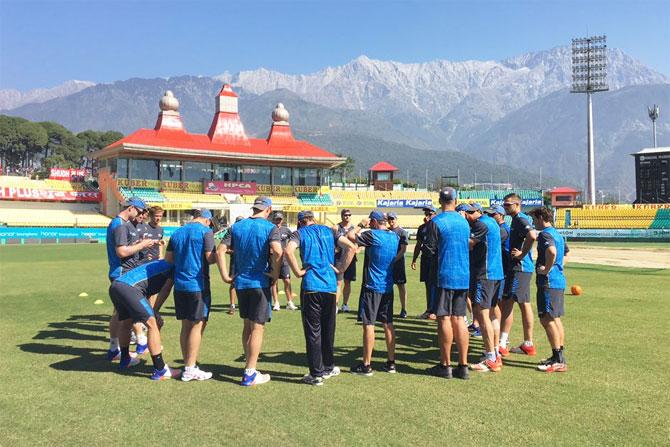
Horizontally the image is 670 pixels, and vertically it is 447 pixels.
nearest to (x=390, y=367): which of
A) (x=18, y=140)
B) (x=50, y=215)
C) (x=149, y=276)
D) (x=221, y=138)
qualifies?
(x=149, y=276)

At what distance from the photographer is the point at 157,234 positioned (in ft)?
27.4

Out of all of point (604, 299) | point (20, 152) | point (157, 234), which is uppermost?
point (20, 152)

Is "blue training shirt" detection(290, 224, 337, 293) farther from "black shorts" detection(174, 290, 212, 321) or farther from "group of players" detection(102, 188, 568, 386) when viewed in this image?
"black shorts" detection(174, 290, 212, 321)

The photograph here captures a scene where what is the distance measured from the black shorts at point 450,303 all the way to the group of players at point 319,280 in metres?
Result: 0.01

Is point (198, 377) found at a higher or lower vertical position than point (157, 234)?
lower

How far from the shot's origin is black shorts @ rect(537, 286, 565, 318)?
646 cm

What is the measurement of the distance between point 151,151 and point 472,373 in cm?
4475

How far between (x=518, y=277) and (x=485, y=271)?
892mm

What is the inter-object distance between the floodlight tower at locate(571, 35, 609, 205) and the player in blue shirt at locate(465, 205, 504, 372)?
65298 mm

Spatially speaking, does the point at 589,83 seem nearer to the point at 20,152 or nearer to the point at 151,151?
the point at 151,151

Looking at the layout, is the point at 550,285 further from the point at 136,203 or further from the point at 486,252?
the point at 136,203

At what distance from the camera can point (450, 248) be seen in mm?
6070

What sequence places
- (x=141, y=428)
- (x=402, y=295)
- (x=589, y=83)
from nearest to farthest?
(x=141, y=428)
(x=402, y=295)
(x=589, y=83)

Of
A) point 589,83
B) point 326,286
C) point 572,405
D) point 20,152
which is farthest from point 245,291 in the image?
point 20,152
